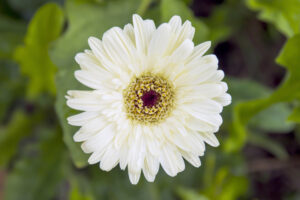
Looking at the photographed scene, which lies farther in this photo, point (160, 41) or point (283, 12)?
point (283, 12)

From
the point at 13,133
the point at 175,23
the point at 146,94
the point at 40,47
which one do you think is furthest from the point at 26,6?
the point at 175,23

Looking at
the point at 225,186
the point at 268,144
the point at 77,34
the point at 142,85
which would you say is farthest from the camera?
the point at 268,144

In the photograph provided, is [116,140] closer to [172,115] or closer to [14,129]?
[172,115]

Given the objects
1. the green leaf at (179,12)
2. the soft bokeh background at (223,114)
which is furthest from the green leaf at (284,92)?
the green leaf at (179,12)

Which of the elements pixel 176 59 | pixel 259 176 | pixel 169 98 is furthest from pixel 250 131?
pixel 176 59

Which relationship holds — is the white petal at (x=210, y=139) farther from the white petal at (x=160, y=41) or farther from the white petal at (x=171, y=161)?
the white petal at (x=160, y=41)

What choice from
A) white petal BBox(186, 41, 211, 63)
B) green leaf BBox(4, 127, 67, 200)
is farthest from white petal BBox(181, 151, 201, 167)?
green leaf BBox(4, 127, 67, 200)

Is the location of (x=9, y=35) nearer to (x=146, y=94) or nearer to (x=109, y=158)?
(x=146, y=94)
